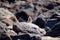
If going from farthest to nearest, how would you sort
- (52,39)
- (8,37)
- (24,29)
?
(24,29)
(52,39)
(8,37)

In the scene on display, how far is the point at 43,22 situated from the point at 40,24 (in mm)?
337

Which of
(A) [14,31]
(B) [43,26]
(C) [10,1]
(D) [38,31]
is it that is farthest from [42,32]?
(C) [10,1]

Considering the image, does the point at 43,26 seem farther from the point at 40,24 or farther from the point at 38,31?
the point at 38,31

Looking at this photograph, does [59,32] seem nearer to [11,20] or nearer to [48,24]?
[48,24]

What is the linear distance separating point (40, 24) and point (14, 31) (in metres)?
3.30

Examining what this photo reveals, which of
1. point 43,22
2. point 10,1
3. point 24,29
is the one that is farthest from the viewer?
point 10,1

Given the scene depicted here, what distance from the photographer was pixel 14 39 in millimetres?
10531

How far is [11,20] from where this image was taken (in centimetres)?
1681

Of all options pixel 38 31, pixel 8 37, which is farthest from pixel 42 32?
pixel 8 37

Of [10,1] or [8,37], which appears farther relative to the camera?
[10,1]

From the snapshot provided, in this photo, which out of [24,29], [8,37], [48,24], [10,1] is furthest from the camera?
[10,1]

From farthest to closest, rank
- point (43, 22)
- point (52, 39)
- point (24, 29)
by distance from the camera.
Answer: point (43, 22)
point (24, 29)
point (52, 39)

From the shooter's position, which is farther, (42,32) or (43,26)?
(43,26)

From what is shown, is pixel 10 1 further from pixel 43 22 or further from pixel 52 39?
pixel 52 39
